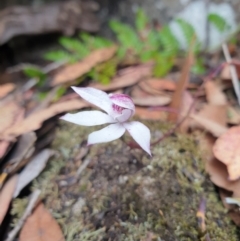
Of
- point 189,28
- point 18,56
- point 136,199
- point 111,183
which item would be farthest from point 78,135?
point 18,56

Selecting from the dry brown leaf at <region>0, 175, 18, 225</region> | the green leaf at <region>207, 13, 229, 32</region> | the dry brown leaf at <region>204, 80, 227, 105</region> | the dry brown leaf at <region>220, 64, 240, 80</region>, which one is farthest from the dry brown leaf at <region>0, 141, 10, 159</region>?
the green leaf at <region>207, 13, 229, 32</region>

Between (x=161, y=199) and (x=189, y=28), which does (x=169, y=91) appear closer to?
(x=189, y=28)

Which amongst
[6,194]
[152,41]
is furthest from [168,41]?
[6,194]

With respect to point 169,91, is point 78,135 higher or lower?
higher

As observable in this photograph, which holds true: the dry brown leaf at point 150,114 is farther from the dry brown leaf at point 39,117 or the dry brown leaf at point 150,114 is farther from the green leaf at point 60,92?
the green leaf at point 60,92

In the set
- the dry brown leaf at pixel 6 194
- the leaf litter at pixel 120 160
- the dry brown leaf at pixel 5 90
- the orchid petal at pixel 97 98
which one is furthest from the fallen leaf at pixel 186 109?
the dry brown leaf at pixel 5 90

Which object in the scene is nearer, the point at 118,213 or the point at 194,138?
the point at 118,213

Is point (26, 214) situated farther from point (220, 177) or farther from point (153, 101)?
point (153, 101)
